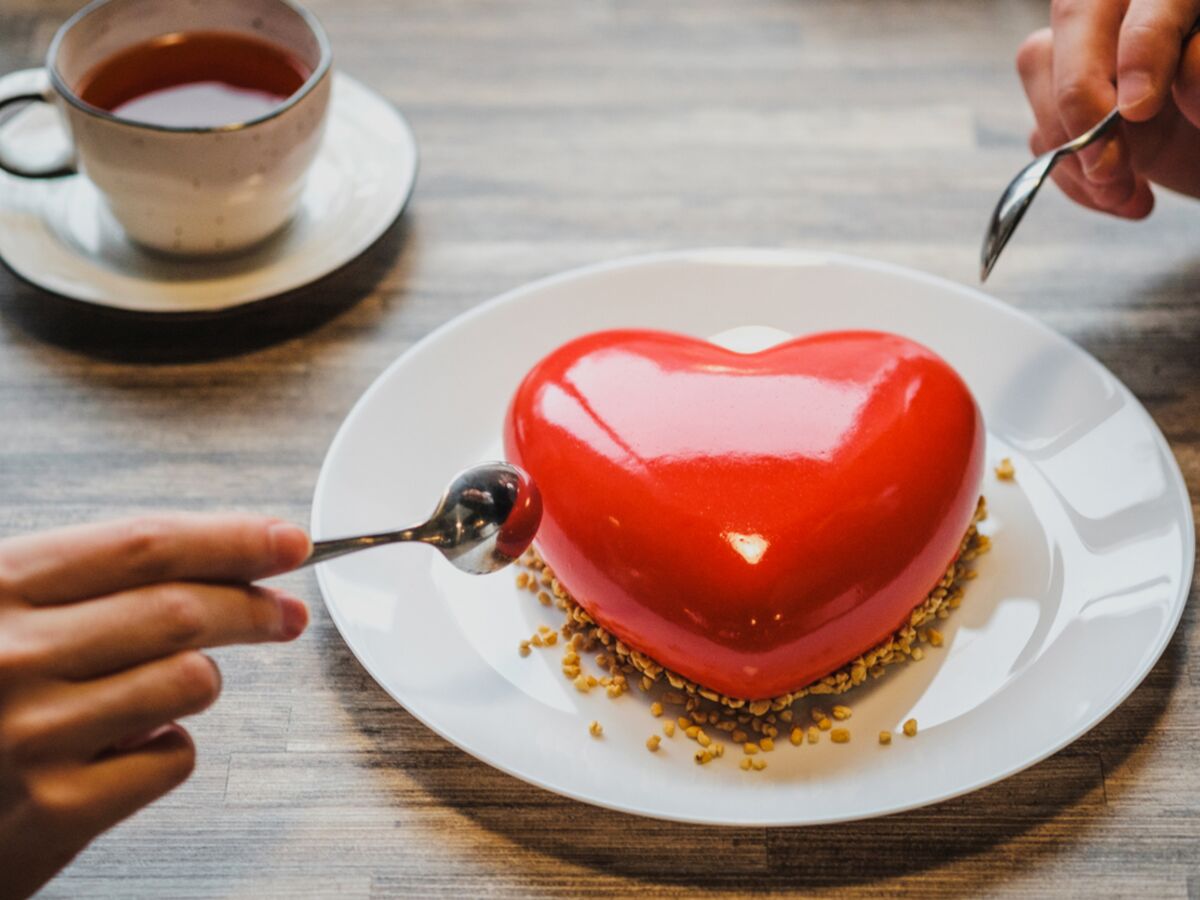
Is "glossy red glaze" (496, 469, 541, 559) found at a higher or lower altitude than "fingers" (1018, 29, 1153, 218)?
lower

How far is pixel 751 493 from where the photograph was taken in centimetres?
67

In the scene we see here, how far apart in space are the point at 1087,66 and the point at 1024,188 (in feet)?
0.32

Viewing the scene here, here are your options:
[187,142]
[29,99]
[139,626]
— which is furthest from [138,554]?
[29,99]

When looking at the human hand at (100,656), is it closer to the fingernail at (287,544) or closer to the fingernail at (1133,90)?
the fingernail at (287,544)

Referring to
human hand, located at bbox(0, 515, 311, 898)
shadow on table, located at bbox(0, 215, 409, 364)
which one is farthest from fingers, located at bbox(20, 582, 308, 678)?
shadow on table, located at bbox(0, 215, 409, 364)

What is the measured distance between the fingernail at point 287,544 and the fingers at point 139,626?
2cm

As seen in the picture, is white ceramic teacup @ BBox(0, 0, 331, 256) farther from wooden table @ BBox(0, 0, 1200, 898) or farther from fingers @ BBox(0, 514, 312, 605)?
fingers @ BBox(0, 514, 312, 605)

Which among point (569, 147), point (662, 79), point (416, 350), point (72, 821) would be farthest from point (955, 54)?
point (72, 821)

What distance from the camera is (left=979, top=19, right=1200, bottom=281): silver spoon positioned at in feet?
2.66

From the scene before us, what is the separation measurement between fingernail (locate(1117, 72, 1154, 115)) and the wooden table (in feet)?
0.66

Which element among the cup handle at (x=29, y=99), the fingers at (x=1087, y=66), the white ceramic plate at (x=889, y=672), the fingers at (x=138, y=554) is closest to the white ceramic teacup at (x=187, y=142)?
the cup handle at (x=29, y=99)

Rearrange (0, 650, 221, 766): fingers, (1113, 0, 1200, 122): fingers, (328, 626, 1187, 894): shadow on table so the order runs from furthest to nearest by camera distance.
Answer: (1113, 0, 1200, 122): fingers → (328, 626, 1187, 894): shadow on table → (0, 650, 221, 766): fingers

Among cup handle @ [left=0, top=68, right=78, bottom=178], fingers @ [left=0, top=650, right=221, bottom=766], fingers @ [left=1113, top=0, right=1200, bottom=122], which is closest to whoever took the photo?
fingers @ [left=0, top=650, right=221, bottom=766]

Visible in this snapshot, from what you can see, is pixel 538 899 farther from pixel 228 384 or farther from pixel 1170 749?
pixel 228 384
